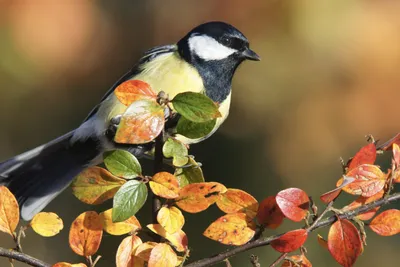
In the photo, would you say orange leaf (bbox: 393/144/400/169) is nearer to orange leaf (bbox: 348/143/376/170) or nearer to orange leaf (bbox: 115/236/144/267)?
orange leaf (bbox: 348/143/376/170)

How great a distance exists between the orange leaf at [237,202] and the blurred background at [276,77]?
133cm

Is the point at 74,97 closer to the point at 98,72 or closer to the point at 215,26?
Result: the point at 98,72

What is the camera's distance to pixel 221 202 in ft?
2.23

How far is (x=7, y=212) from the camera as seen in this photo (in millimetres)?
659

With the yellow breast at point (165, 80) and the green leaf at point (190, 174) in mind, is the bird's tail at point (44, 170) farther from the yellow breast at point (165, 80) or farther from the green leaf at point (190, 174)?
the green leaf at point (190, 174)

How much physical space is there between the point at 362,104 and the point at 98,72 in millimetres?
849

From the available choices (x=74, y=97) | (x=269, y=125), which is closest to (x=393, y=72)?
(x=269, y=125)

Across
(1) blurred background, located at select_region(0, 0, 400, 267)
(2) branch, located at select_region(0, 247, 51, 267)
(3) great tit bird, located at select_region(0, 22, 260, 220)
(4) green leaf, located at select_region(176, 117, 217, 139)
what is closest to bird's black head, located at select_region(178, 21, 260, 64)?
(3) great tit bird, located at select_region(0, 22, 260, 220)

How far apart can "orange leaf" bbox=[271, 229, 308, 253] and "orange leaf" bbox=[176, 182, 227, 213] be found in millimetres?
69

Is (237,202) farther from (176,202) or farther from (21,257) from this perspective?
(21,257)

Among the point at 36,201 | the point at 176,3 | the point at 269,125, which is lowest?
the point at 269,125

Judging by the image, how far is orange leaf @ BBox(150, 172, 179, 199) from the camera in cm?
64

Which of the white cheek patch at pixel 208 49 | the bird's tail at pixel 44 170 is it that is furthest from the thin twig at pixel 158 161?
the white cheek patch at pixel 208 49

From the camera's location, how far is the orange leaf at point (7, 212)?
0.66 m
